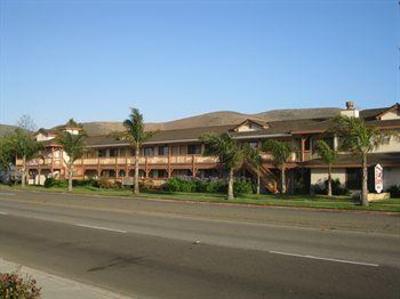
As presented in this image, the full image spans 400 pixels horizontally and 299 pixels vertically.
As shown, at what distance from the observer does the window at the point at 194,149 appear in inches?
2265

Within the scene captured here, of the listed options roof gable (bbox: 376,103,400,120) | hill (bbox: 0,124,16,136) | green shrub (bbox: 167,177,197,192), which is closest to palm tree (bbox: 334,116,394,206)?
roof gable (bbox: 376,103,400,120)

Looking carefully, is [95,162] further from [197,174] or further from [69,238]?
[69,238]

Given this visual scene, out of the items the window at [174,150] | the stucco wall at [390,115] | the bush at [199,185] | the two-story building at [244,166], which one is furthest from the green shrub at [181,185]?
the stucco wall at [390,115]

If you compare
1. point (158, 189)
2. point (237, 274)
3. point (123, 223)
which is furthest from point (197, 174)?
point (237, 274)

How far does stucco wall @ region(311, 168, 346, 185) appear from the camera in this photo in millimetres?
43312

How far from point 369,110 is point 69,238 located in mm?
41273

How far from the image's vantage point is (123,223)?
21859 mm

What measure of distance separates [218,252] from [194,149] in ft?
146

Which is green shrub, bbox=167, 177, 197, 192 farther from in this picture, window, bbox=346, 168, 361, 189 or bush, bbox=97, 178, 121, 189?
window, bbox=346, 168, 361, 189

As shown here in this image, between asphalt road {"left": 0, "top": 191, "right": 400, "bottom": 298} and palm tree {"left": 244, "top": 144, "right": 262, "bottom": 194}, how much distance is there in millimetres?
18360

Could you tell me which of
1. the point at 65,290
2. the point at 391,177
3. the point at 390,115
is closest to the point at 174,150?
the point at 390,115

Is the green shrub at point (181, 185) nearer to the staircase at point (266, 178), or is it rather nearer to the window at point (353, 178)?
the staircase at point (266, 178)

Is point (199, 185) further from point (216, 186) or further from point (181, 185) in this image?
point (216, 186)

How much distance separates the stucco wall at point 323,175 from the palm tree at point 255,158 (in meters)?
4.30
